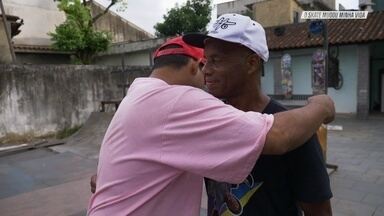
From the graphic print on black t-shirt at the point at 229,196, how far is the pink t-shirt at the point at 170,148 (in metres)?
0.18

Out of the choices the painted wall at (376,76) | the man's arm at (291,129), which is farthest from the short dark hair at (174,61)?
A: the painted wall at (376,76)

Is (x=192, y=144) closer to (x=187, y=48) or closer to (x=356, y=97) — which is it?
(x=187, y=48)

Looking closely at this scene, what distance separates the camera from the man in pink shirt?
44.6 inches

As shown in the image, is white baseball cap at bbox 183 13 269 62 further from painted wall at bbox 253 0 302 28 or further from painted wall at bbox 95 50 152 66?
painted wall at bbox 253 0 302 28

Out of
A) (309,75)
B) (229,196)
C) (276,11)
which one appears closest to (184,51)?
(229,196)

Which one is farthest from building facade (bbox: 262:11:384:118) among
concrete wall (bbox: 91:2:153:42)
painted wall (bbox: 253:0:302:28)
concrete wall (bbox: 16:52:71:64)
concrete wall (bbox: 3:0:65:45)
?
concrete wall (bbox: 3:0:65:45)

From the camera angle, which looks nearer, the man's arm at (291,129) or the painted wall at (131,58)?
the man's arm at (291,129)

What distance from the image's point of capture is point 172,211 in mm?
1266

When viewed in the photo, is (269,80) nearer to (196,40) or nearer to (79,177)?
(79,177)

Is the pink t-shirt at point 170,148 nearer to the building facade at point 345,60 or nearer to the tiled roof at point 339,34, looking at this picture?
the building facade at point 345,60

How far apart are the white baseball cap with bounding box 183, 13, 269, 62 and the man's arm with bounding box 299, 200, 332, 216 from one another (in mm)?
560

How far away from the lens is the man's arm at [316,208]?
1372mm

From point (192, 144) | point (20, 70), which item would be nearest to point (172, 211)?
point (192, 144)

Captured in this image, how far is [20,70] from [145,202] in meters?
9.71
